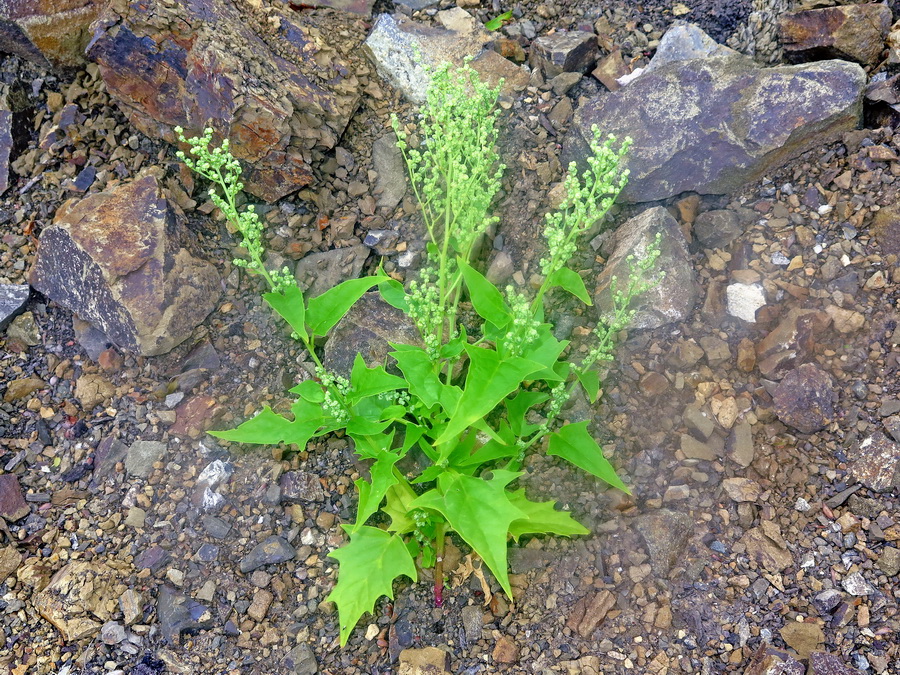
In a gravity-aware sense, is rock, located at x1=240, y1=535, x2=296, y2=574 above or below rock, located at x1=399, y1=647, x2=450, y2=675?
above

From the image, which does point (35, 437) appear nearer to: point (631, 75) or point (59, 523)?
point (59, 523)

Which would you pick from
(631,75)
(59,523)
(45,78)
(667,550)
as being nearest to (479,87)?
(631,75)

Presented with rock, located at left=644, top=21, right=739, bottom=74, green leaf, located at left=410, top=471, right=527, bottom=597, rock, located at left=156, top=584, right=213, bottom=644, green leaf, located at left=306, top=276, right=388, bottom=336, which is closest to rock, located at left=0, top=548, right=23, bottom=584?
rock, located at left=156, top=584, right=213, bottom=644

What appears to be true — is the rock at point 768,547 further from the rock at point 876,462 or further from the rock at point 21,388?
the rock at point 21,388

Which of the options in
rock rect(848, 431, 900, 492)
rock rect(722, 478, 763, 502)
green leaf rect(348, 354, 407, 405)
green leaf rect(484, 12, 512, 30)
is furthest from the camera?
green leaf rect(484, 12, 512, 30)

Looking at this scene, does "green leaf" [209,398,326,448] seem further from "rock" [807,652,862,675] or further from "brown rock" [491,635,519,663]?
"rock" [807,652,862,675]
